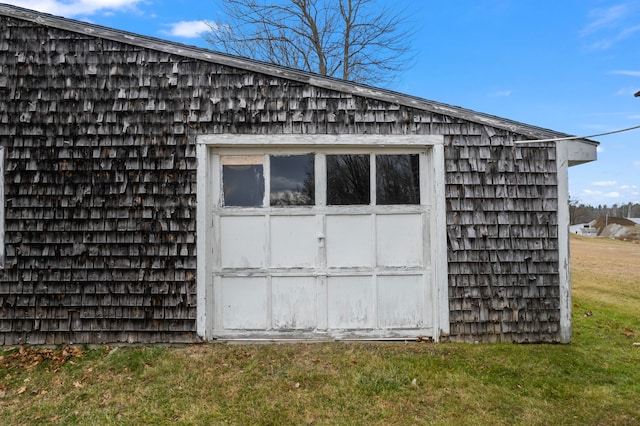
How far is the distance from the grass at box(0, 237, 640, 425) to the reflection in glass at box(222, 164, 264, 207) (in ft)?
5.38

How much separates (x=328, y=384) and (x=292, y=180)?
2208mm

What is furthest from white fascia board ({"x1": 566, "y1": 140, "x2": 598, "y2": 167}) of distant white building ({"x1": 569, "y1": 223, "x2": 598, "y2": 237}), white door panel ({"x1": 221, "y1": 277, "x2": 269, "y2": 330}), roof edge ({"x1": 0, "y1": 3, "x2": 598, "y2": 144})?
distant white building ({"x1": 569, "y1": 223, "x2": 598, "y2": 237})

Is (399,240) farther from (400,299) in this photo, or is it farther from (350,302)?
(350,302)

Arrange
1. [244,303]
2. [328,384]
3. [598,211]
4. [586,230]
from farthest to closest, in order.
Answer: [598,211] < [586,230] < [244,303] < [328,384]

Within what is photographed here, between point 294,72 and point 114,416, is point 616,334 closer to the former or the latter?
point 294,72

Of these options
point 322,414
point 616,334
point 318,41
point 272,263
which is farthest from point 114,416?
point 318,41

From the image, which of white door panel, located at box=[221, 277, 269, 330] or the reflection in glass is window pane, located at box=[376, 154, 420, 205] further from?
white door panel, located at box=[221, 277, 269, 330]

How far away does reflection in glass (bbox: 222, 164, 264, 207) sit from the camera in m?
4.30

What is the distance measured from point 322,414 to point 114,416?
1.62 meters

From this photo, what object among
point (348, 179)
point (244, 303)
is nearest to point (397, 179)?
point (348, 179)

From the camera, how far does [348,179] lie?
4324 mm

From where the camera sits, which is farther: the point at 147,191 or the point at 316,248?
the point at 316,248

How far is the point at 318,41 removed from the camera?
11164 millimetres

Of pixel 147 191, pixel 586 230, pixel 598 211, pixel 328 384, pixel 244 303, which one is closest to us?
pixel 328 384
